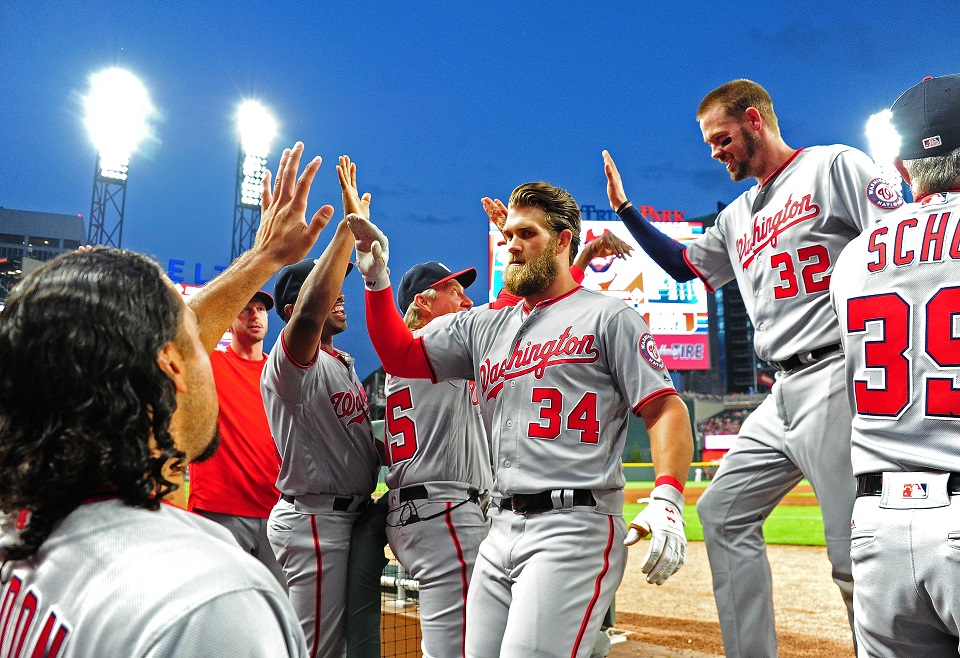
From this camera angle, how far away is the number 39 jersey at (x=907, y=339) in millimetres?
1674

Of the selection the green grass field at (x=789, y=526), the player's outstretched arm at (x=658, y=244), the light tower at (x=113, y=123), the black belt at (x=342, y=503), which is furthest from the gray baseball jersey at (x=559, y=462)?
the light tower at (x=113, y=123)

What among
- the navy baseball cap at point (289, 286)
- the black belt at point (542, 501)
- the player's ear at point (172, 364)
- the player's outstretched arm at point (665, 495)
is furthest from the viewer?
the navy baseball cap at point (289, 286)

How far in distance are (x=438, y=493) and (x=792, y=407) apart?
150 cm

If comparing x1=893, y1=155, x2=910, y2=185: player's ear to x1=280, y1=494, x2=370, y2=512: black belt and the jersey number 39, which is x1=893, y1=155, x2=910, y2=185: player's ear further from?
x1=280, y1=494, x2=370, y2=512: black belt

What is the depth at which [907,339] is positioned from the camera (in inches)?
68.5

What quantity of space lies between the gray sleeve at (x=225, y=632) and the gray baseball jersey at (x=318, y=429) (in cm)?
252

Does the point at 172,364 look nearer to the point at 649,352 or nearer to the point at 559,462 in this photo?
the point at 559,462

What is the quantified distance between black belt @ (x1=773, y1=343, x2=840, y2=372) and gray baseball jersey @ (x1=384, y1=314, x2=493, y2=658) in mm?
1303

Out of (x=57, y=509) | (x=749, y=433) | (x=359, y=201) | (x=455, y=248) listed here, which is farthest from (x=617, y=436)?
(x=455, y=248)

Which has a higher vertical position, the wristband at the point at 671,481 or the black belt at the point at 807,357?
the black belt at the point at 807,357

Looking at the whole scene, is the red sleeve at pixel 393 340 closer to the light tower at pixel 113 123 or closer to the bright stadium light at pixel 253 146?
the light tower at pixel 113 123

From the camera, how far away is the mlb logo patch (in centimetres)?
166

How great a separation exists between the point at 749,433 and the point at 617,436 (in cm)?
53

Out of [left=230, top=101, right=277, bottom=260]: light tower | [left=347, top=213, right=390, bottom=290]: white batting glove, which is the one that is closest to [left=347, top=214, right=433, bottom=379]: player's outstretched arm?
[left=347, top=213, right=390, bottom=290]: white batting glove
